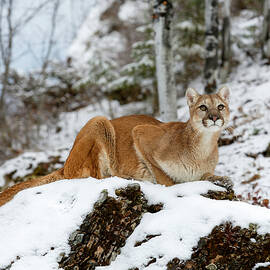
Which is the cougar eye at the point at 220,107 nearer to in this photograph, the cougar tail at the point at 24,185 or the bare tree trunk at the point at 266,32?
the cougar tail at the point at 24,185

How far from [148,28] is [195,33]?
7.64 ft

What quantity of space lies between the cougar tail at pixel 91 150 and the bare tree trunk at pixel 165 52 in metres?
2.96

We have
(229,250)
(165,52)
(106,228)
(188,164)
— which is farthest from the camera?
(165,52)

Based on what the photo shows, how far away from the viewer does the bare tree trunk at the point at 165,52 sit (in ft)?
24.0

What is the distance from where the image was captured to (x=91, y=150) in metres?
4.55

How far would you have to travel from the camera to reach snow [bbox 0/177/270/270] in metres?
2.94

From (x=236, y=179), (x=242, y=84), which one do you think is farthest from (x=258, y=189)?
(x=242, y=84)

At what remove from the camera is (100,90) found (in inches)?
676

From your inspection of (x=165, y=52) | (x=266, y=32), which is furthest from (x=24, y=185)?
(x=266, y=32)

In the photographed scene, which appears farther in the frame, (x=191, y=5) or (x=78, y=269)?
(x=191, y=5)

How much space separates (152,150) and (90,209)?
1551 mm

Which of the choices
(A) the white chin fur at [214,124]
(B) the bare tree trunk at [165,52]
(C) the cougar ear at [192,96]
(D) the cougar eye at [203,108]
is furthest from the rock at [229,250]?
(B) the bare tree trunk at [165,52]

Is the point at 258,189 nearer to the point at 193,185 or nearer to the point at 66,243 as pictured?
the point at 193,185

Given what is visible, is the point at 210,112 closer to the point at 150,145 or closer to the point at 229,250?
the point at 150,145
